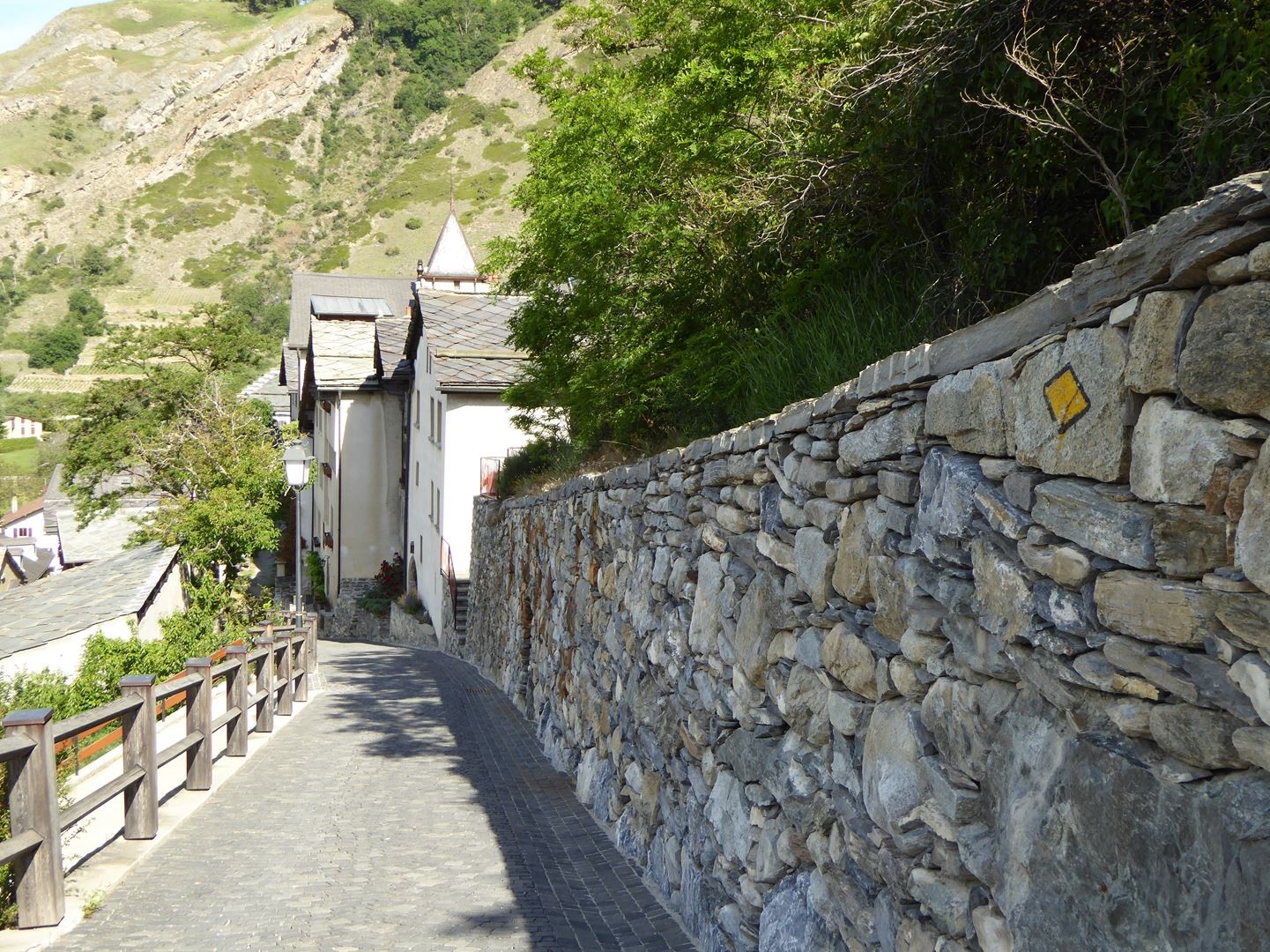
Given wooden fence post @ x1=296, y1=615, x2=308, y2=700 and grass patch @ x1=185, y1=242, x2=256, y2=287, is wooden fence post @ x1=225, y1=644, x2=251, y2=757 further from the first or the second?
grass patch @ x1=185, y1=242, x2=256, y2=287

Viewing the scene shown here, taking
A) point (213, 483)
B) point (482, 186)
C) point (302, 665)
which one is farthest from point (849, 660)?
point (482, 186)

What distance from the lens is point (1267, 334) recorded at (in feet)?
5.47

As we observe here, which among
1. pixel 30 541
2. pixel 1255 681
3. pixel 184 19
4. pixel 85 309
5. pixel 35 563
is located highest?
pixel 184 19

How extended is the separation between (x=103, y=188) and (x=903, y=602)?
133 m

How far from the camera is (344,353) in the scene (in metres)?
32.1

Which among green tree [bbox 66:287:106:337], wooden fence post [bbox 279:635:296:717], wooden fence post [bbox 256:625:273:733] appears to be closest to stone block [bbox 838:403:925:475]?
wooden fence post [bbox 256:625:273:733]

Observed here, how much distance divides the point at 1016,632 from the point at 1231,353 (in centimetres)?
82

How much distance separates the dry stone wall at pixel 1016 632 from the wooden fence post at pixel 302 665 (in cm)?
887

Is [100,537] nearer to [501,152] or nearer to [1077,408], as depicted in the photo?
[1077,408]

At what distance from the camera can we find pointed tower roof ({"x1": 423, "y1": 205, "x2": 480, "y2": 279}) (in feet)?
137

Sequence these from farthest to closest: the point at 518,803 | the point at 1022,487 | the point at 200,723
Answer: the point at 518,803, the point at 200,723, the point at 1022,487

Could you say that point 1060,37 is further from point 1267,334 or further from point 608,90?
point 608,90

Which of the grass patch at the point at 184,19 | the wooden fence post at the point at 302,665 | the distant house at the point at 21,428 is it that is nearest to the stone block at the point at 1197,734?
the wooden fence post at the point at 302,665

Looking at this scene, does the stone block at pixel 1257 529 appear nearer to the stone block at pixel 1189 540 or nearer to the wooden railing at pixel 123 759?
the stone block at pixel 1189 540
